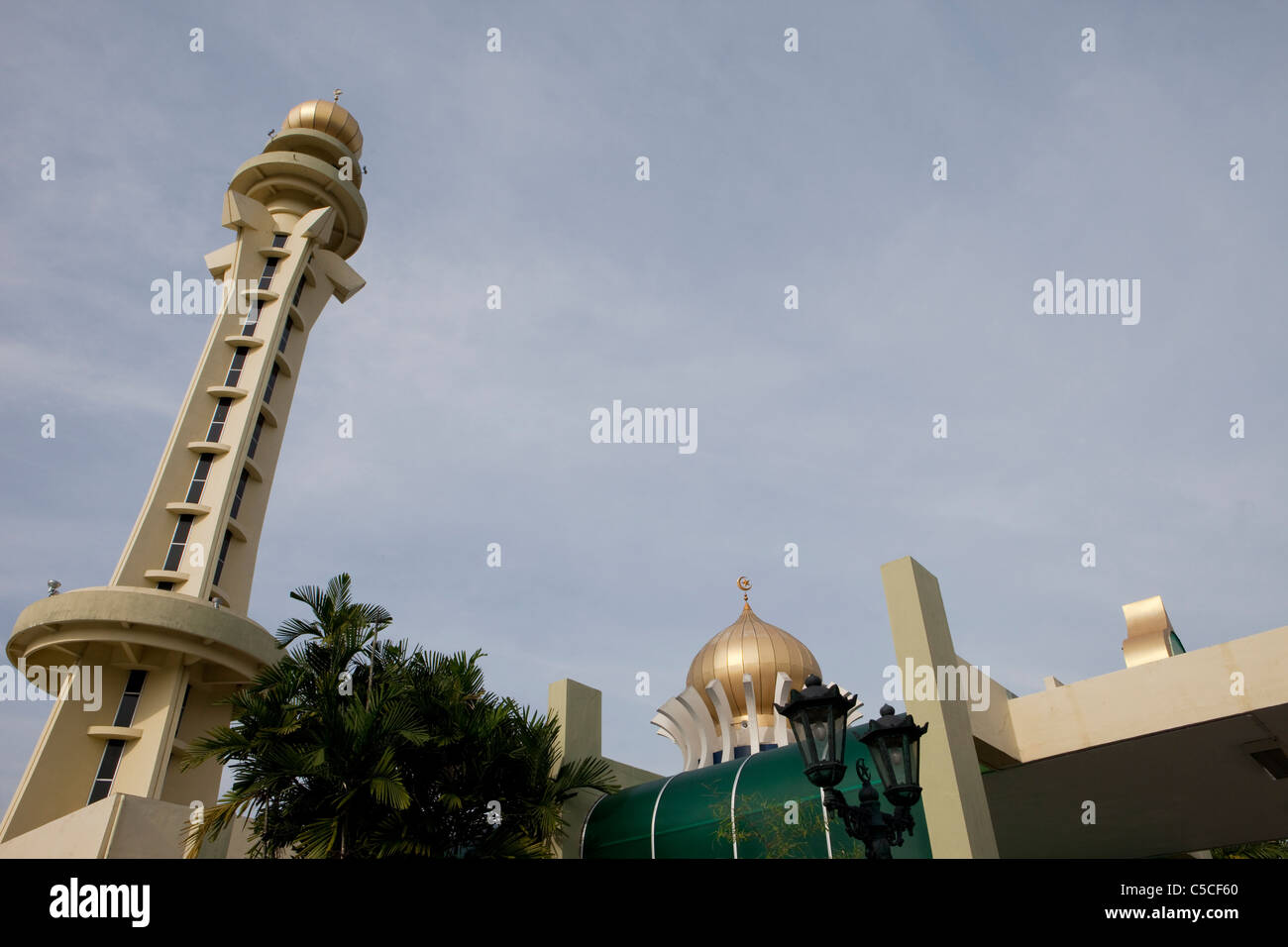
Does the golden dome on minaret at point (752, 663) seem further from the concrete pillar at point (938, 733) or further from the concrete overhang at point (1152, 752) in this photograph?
the concrete pillar at point (938, 733)

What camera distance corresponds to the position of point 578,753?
57.1 feet

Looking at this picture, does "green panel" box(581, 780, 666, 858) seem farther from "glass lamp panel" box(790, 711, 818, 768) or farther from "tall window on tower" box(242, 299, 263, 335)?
"tall window on tower" box(242, 299, 263, 335)

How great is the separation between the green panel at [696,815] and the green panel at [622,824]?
0.31m

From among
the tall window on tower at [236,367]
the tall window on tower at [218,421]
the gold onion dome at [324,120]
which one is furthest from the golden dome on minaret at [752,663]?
the gold onion dome at [324,120]

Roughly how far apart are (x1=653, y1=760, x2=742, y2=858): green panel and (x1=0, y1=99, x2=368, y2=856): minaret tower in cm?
797

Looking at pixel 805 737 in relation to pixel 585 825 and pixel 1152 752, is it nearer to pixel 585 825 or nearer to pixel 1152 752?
pixel 1152 752

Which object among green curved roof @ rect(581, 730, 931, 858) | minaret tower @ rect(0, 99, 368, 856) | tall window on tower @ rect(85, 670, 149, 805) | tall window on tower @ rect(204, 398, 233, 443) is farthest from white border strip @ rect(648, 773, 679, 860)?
tall window on tower @ rect(204, 398, 233, 443)

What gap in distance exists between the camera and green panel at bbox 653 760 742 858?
1487 cm

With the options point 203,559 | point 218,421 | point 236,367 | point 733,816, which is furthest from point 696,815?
point 236,367
